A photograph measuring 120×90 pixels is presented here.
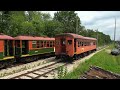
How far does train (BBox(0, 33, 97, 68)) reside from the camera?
1514 cm

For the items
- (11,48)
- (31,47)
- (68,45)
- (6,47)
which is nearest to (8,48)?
(6,47)

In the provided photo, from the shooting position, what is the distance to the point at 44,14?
6047cm

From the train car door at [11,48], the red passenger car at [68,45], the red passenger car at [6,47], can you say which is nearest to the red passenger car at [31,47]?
the train car door at [11,48]

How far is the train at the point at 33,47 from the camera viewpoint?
1514cm

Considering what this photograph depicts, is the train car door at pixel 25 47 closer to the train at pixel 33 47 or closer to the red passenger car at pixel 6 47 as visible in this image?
the train at pixel 33 47

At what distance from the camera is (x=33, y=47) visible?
62.0ft

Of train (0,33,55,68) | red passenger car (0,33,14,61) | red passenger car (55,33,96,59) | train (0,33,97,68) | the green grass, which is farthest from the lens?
red passenger car (55,33,96,59)

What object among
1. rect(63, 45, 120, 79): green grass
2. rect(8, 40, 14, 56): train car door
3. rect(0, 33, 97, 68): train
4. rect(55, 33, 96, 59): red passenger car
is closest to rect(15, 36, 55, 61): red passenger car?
rect(0, 33, 97, 68): train

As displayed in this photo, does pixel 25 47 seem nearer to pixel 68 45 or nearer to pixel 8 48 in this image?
pixel 8 48

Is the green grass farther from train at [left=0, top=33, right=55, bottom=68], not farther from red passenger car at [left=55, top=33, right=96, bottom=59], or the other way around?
train at [left=0, top=33, right=55, bottom=68]
